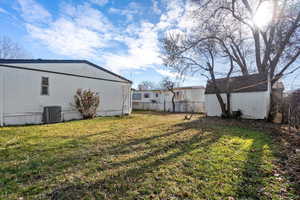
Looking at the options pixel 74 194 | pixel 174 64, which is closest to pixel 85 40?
pixel 174 64

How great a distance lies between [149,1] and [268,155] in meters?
9.59

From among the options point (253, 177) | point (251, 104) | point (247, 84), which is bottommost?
point (253, 177)

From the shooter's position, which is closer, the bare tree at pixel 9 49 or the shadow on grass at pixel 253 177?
the shadow on grass at pixel 253 177

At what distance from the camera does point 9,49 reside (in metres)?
20.6

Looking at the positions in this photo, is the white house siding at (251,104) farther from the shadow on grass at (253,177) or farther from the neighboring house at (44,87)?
the neighboring house at (44,87)

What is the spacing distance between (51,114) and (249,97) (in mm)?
13941

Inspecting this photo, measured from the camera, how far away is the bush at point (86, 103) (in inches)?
400

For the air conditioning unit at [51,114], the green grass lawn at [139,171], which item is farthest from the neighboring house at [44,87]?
the green grass lawn at [139,171]

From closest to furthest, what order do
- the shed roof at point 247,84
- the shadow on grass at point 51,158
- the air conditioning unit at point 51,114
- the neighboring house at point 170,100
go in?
the shadow on grass at point 51,158 < the air conditioning unit at point 51,114 < the shed roof at point 247,84 < the neighboring house at point 170,100

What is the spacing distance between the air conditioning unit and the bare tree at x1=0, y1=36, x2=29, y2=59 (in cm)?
1956

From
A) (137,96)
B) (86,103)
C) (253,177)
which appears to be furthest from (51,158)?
(137,96)

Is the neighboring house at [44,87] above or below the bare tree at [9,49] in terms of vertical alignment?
below

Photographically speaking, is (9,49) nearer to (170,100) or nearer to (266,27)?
(170,100)

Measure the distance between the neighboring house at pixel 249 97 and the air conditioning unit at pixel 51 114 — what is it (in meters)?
12.1
